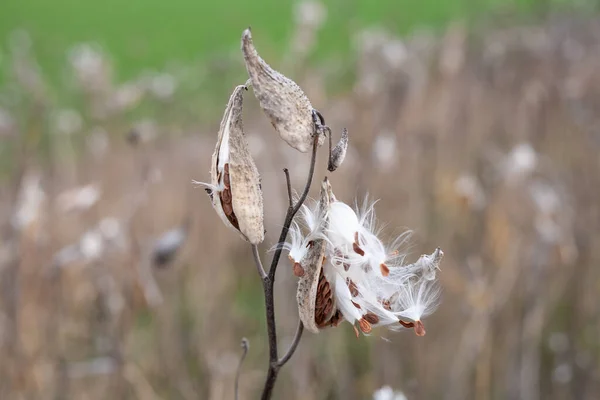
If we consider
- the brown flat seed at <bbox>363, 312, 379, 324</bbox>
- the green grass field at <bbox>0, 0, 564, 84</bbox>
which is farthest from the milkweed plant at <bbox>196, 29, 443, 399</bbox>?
the green grass field at <bbox>0, 0, 564, 84</bbox>

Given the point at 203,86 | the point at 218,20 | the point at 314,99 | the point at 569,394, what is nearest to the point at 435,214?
the point at 314,99

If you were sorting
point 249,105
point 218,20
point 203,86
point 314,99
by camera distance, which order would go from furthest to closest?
point 218,20 < point 203,86 < point 249,105 < point 314,99

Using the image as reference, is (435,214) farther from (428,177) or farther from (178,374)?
(178,374)

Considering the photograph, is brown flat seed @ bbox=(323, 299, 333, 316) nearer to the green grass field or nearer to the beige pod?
the beige pod

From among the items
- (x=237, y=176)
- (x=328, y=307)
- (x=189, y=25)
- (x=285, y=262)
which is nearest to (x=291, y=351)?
(x=328, y=307)

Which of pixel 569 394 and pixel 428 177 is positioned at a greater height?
pixel 428 177

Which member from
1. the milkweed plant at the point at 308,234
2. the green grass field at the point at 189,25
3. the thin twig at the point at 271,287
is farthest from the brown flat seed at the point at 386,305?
the green grass field at the point at 189,25

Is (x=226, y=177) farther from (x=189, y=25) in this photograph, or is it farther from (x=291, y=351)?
(x=189, y=25)
